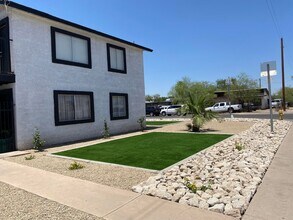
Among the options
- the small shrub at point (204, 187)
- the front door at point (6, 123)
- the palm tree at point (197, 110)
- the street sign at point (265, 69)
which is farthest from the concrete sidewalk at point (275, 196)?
the front door at point (6, 123)

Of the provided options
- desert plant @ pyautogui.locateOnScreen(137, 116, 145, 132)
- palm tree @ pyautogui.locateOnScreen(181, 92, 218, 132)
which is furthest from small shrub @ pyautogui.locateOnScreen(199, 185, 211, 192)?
desert plant @ pyautogui.locateOnScreen(137, 116, 145, 132)

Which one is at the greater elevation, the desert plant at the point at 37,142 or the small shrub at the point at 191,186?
the desert plant at the point at 37,142

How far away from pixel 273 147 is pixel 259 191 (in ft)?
16.8

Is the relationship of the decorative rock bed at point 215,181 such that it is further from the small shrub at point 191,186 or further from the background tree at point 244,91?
the background tree at point 244,91

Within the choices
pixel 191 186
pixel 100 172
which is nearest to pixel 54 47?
pixel 100 172

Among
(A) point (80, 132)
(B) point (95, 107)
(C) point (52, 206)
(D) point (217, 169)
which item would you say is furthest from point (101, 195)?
(B) point (95, 107)

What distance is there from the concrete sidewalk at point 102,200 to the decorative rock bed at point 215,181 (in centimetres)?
24

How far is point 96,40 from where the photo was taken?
15.0 m

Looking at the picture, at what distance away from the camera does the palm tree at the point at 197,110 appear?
623 inches

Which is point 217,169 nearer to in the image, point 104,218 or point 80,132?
point 104,218

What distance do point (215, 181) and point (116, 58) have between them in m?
12.5

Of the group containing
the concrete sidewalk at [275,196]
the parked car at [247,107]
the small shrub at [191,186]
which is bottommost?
the concrete sidewalk at [275,196]

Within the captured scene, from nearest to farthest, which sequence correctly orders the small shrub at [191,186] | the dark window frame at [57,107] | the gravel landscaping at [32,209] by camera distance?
the gravel landscaping at [32,209] < the small shrub at [191,186] < the dark window frame at [57,107]

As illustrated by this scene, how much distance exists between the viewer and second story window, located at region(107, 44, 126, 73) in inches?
632
